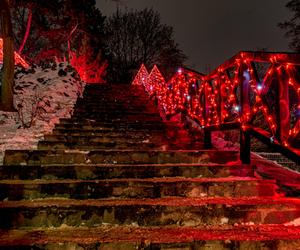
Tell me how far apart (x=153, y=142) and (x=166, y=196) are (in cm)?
245

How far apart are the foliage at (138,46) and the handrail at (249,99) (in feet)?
91.6

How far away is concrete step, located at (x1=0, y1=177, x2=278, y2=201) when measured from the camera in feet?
13.6

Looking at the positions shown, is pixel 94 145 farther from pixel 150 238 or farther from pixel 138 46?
pixel 138 46

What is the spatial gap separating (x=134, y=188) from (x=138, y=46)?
1356 inches

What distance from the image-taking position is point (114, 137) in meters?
6.84

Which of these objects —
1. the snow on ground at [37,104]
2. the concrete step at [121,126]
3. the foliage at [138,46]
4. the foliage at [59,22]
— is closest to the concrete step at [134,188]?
the snow on ground at [37,104]

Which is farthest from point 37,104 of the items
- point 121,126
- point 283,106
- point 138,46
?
point 138,46

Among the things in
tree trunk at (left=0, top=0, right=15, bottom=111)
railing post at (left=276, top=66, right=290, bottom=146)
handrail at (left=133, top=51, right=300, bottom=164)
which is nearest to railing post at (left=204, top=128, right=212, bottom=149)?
handrail at (left=133, top=51, right=300, bottom=164)

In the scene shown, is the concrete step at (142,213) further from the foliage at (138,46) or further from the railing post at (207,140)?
the foliage at (138,46)

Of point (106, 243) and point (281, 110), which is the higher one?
point (281, 110)

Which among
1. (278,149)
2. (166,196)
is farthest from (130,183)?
(278,149)

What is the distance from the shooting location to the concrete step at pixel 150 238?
3225 mm

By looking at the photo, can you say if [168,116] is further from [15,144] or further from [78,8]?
[78,8]

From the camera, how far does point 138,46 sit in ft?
123
